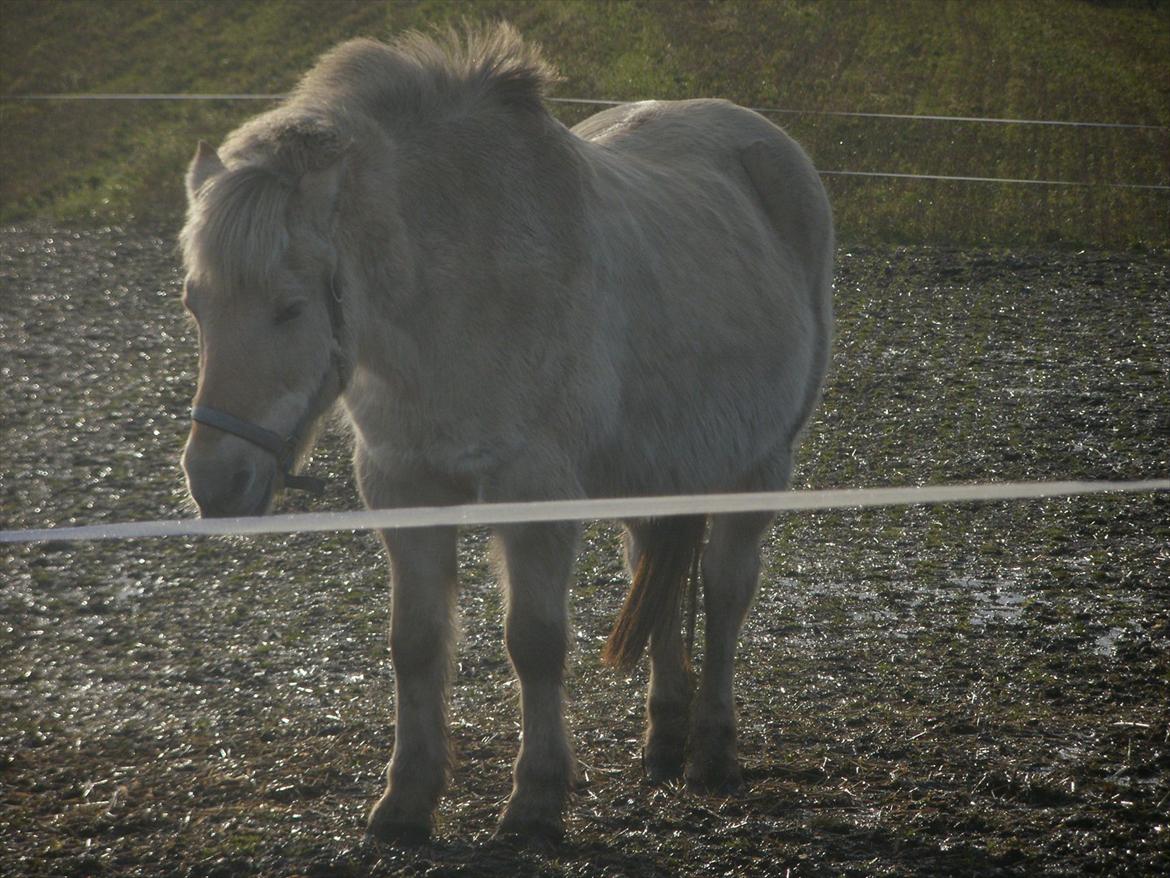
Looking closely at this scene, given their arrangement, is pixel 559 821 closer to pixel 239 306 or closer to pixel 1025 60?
pixel 239 306

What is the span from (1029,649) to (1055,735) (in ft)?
2.43

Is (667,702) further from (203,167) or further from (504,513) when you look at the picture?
(203,167)

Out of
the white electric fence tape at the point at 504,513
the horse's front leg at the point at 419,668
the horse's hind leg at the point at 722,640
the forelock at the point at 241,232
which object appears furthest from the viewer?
the horse's hind leg at the point at 722,640

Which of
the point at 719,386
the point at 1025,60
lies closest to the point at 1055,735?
the point at 719,386

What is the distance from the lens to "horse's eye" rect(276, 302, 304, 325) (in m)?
2.84

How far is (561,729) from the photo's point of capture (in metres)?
3.42

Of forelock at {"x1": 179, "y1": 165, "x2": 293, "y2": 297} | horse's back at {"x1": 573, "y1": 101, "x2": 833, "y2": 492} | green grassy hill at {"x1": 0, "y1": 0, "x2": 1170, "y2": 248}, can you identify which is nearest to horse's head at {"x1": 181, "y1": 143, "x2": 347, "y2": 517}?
forelock at {"x1": 179, "y1": 165, "x2": 293, "y2": 297}

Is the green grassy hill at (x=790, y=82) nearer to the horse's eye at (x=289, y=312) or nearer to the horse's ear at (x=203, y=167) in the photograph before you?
the horse's ear at (x=203, y=167)

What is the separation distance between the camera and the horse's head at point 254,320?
110 inches

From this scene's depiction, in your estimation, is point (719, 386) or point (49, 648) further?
point (49, 648)

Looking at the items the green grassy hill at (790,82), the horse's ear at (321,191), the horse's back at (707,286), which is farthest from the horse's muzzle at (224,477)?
the green grassy hill at (790,82)

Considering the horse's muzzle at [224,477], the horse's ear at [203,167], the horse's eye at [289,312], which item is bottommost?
the horse's muzzle at [224,477]

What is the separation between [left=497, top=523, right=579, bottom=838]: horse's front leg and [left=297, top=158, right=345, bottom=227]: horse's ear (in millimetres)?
879

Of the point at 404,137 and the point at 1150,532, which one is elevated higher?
the point at 404,137
